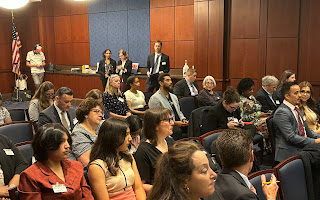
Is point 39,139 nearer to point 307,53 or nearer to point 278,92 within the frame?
point 278,92

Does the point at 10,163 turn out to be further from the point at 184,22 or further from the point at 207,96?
the point at 184,22

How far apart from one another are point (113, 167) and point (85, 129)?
3.44 ft

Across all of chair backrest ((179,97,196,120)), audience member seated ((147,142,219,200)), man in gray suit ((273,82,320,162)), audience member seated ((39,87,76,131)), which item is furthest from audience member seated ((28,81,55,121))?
audience member seated ((147,142,219,200))

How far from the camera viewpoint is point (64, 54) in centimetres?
1264

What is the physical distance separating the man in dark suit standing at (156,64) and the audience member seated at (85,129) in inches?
202

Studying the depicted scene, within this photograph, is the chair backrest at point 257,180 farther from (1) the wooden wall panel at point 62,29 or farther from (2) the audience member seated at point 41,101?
(1) the wooden wall panel at point 62,29

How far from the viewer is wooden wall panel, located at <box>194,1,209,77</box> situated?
8.70 metres

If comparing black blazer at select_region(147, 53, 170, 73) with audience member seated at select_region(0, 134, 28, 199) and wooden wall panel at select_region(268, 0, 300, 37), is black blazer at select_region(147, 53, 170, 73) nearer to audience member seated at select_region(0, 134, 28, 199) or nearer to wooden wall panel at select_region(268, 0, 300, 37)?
wooden wall panel at select_region(268, 0, 300, 37)

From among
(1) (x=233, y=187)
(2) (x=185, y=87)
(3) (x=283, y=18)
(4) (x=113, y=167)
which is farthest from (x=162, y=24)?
(1) (x=233, y=187)

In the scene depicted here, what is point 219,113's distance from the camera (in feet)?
15.1

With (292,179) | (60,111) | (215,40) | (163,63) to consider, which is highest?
(215,40)

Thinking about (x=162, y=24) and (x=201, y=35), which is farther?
(x=162, y=24)

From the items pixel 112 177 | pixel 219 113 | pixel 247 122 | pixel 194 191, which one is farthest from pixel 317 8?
pixel 194 191

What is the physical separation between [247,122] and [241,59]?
3.72m
